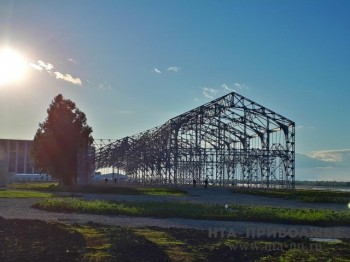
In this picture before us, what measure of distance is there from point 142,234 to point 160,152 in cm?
6171

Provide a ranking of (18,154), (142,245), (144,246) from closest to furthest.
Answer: (144,246) → (142,245) → (18,154)

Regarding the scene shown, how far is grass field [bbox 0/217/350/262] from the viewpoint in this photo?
10884mm

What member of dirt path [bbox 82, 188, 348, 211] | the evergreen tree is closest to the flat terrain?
dirt path [bbox 82, 188, 348, 211]

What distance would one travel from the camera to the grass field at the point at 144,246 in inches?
428

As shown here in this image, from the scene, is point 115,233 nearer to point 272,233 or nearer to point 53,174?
point 272,233

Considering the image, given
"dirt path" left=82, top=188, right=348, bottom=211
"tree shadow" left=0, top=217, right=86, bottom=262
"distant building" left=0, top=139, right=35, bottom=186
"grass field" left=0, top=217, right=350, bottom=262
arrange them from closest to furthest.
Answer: "tree shadow" left=0, top=217, right=86, bottom=262 < "grass field" left=0, top=217, right=350, bottom=262 < "dirt path" left=82, top=188, right=348, bottom=211 < "distant building" left=0, top=139, right=35, bottom=186

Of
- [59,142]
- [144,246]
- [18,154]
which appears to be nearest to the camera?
[144,246]

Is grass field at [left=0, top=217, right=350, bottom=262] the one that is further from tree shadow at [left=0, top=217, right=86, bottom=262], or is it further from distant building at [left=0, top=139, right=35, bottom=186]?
distant building at [left=0, top=139, right=35, bottom=186]

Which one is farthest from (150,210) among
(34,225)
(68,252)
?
(68,252)

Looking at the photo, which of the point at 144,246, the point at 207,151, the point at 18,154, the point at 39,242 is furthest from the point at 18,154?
the point at 144,246

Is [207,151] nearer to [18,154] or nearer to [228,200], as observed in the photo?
[228,200]

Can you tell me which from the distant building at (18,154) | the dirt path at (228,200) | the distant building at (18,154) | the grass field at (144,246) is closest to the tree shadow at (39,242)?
the grass field at (144,246)

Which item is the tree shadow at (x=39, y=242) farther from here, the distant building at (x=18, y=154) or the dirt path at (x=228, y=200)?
the distant building at (x=18, y=154)

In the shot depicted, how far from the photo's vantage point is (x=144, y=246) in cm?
1223
